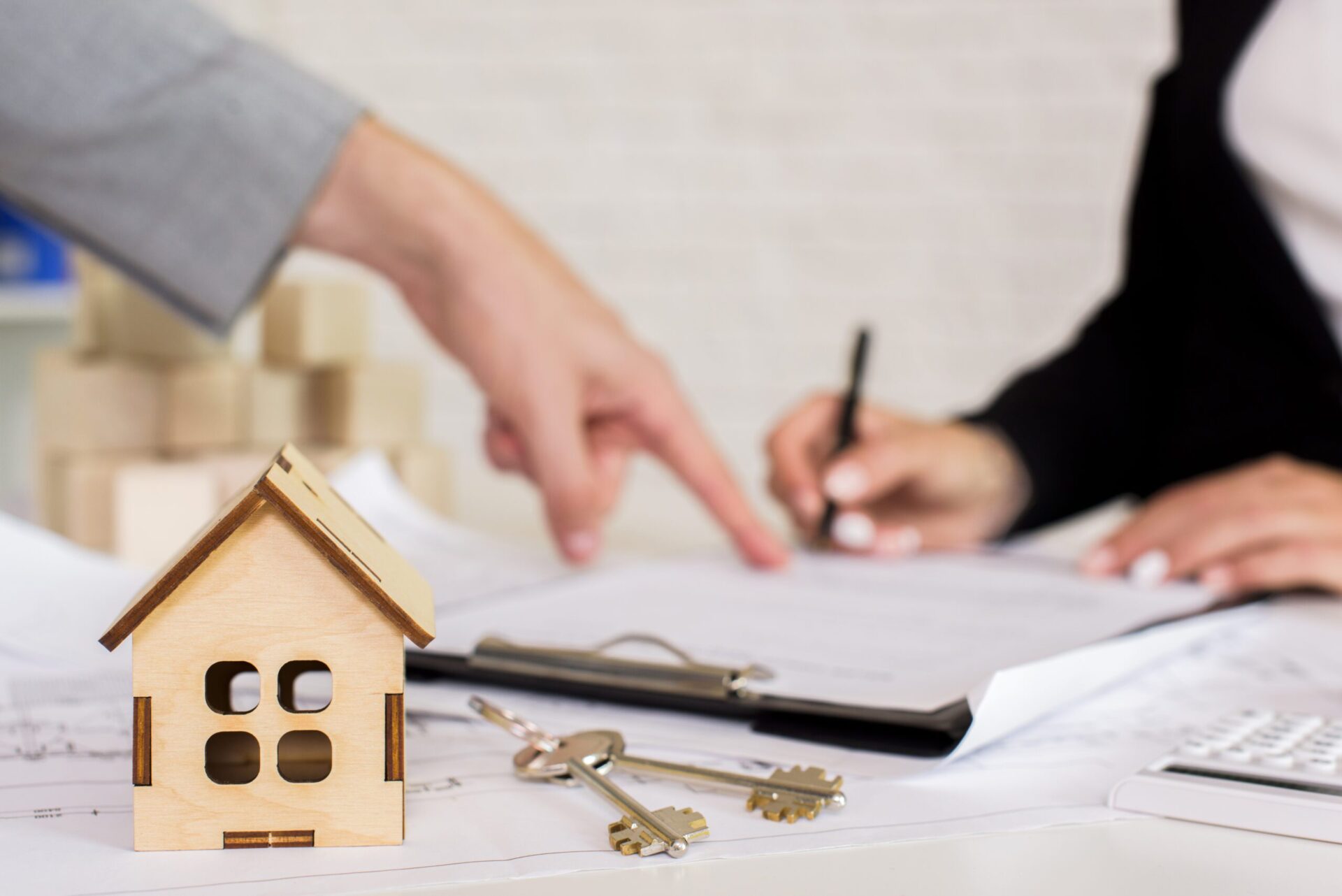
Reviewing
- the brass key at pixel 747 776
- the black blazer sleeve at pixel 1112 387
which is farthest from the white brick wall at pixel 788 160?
the brass key at pixel 747 776

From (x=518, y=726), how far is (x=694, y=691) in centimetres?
8

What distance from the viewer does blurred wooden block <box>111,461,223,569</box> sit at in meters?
1.07

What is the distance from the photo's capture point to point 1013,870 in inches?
14.9

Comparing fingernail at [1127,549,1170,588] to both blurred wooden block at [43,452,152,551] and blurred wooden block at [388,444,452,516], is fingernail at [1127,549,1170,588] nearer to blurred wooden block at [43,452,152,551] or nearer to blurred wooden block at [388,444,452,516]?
blurred wooden block at [388,444,452,516]

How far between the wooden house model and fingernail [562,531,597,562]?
54 centimetres

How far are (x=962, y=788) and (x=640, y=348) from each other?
21.7 inches

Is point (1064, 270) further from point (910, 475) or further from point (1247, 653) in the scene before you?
point (1247, 653)

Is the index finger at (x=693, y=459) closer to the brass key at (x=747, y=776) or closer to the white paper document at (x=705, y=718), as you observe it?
the white paper document at (x=705, y=718)

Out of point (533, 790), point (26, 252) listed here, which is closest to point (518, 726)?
point (533, 790)

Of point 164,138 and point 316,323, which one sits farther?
point 316,323

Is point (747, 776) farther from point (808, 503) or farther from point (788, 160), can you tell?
point (788, 160)

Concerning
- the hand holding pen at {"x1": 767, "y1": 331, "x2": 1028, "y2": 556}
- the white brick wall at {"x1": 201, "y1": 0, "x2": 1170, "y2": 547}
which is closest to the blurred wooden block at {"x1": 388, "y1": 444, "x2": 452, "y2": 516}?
the hand holding pen at {"x1": 767, "y1": 331, "x2": 1028, "y2": 556}

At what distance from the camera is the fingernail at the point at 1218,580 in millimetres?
854

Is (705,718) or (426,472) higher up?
(705,718)
